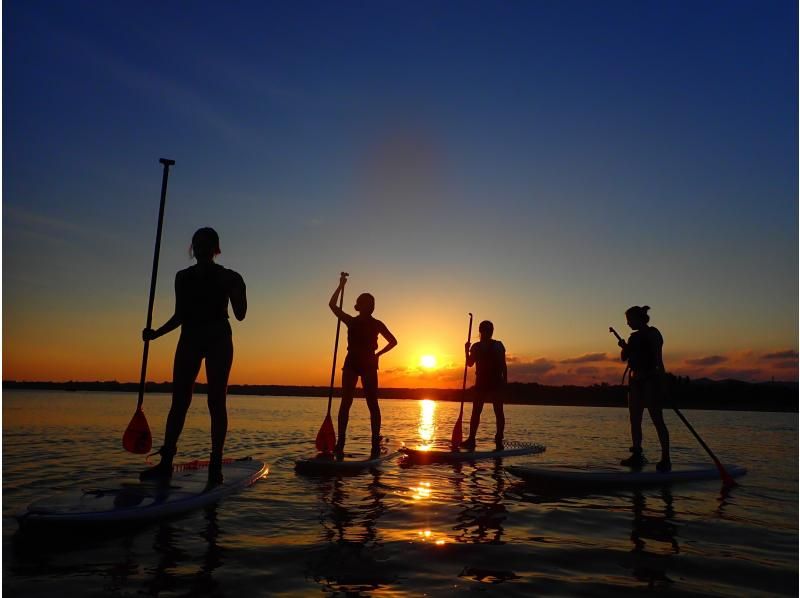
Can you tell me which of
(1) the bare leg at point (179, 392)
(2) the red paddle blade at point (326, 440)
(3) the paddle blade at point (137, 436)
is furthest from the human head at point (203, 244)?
(2) the red paddle blade at point (326, 440)

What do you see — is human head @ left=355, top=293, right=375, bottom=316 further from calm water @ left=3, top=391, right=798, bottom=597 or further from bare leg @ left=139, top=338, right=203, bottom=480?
bare leg @ left=139, top=338, right=203, bottom=480

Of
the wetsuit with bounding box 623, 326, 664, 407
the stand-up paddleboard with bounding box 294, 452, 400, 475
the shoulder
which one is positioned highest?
the shoulder

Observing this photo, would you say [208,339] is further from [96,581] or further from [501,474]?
[501,474]

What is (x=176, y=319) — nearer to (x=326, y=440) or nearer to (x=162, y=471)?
(x=162, y=471)

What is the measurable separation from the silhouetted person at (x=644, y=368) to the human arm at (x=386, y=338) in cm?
392

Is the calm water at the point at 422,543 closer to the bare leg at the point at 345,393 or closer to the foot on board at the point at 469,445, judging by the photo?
the bare leg at the point at 345,393

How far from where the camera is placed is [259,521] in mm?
5637

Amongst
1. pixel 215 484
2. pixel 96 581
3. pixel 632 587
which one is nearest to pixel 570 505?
pixel 632 587

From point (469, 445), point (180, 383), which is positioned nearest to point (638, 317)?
point (469, 445)

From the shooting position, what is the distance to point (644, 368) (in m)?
9.80

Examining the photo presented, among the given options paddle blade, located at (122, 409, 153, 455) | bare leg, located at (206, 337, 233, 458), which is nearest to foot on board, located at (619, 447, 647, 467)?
bare leg, located at (206, 337, 233, 458)

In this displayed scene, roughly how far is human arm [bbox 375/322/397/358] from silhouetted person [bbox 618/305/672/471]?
3.92 metres

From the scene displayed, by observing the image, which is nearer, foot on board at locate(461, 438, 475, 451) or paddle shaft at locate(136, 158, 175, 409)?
paddle shaft at locate(136, 158, 175, 409)

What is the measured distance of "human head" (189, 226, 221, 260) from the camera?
682 centimetres
